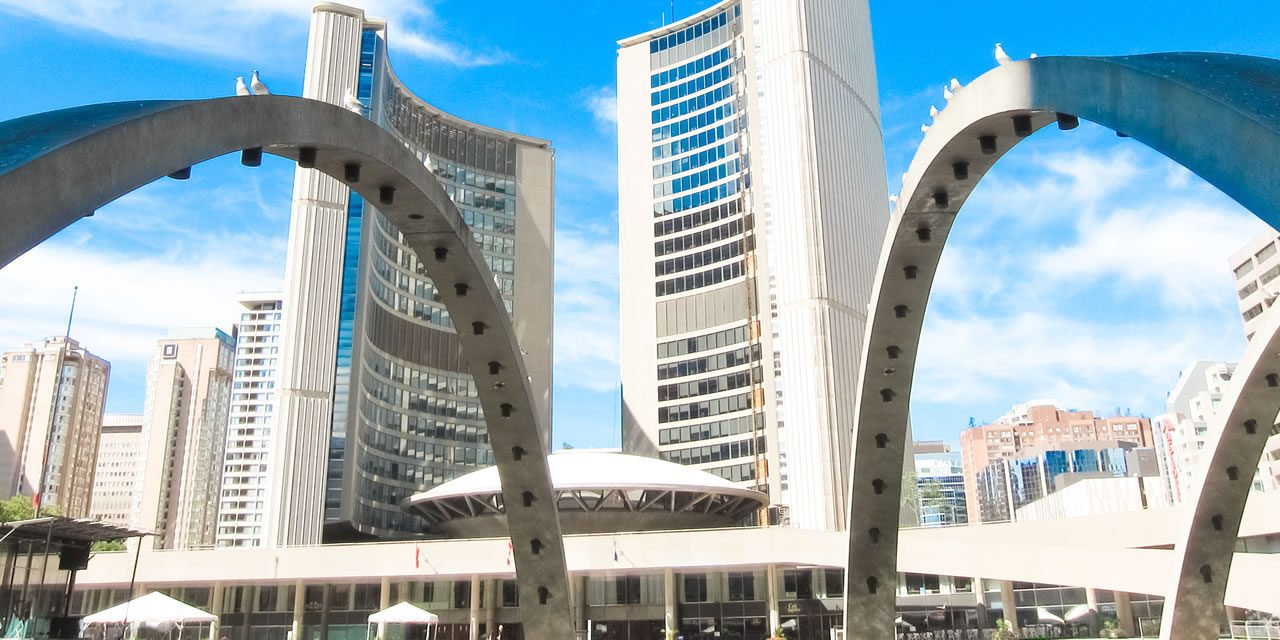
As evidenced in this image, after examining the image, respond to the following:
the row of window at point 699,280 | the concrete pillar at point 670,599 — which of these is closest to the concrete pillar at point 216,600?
the concrete pillar at point 670,599

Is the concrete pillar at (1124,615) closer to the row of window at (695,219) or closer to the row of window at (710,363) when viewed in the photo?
the row of window at (710,363)

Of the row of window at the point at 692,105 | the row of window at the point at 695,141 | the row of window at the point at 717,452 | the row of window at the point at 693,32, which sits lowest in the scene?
the row of window at the point at 717,452

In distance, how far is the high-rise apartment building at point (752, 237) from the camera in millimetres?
79500

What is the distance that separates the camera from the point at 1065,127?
1090 cm

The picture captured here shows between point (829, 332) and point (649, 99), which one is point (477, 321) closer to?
point (829, 332)

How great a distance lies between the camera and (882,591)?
19188mm

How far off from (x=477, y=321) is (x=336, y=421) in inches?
2942

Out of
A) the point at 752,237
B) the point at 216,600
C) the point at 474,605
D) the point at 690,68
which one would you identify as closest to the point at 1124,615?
the point at 474,605

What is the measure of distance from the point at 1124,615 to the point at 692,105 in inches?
2957

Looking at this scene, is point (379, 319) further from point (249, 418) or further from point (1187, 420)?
point (1187, 420)

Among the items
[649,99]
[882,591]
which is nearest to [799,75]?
[649,99]

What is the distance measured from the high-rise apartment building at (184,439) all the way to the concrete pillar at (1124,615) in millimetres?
144037

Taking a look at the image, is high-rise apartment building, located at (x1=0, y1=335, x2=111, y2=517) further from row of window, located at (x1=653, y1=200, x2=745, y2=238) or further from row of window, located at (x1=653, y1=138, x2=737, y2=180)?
row of window, located at (x1=653, y1=138, x2=737, y2=180)

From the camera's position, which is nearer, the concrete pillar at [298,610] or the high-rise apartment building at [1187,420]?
the concrete pillar at [298,610]
